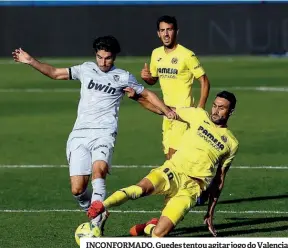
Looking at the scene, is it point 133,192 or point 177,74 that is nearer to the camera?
point 133,192

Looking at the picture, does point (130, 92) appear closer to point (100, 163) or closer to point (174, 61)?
point (100, 163)

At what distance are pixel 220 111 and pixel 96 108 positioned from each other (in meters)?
1.48

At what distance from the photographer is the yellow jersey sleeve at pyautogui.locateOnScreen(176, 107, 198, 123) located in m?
12.3

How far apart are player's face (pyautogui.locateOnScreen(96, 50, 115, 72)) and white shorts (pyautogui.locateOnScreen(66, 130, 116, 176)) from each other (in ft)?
2.38

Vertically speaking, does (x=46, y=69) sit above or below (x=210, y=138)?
above

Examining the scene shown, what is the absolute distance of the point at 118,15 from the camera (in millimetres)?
47469

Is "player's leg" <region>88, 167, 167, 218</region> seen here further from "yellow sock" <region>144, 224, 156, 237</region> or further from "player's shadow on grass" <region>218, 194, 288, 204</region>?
"player's shadow on grass" <region>218, 194, 288, 204</region>

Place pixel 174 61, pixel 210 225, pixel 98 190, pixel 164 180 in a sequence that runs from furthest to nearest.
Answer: pixel 174 61 < pixel 210 225 < pixel 98 190 < pixel 164 180

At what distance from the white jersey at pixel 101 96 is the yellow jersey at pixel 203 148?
0.91 meters

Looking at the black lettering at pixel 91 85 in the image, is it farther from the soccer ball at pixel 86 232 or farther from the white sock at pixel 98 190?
the soccer ball at pixel 86 232

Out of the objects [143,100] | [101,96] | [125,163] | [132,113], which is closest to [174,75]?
[143,100]

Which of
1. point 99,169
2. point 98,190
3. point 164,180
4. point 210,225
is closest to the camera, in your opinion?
point 164,180

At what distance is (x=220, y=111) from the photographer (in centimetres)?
1198

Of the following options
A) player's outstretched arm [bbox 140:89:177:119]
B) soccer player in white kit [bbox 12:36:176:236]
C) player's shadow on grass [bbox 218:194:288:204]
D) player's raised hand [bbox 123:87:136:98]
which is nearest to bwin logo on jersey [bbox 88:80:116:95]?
soccer player in white kit [bbox 12:36:176:236]
